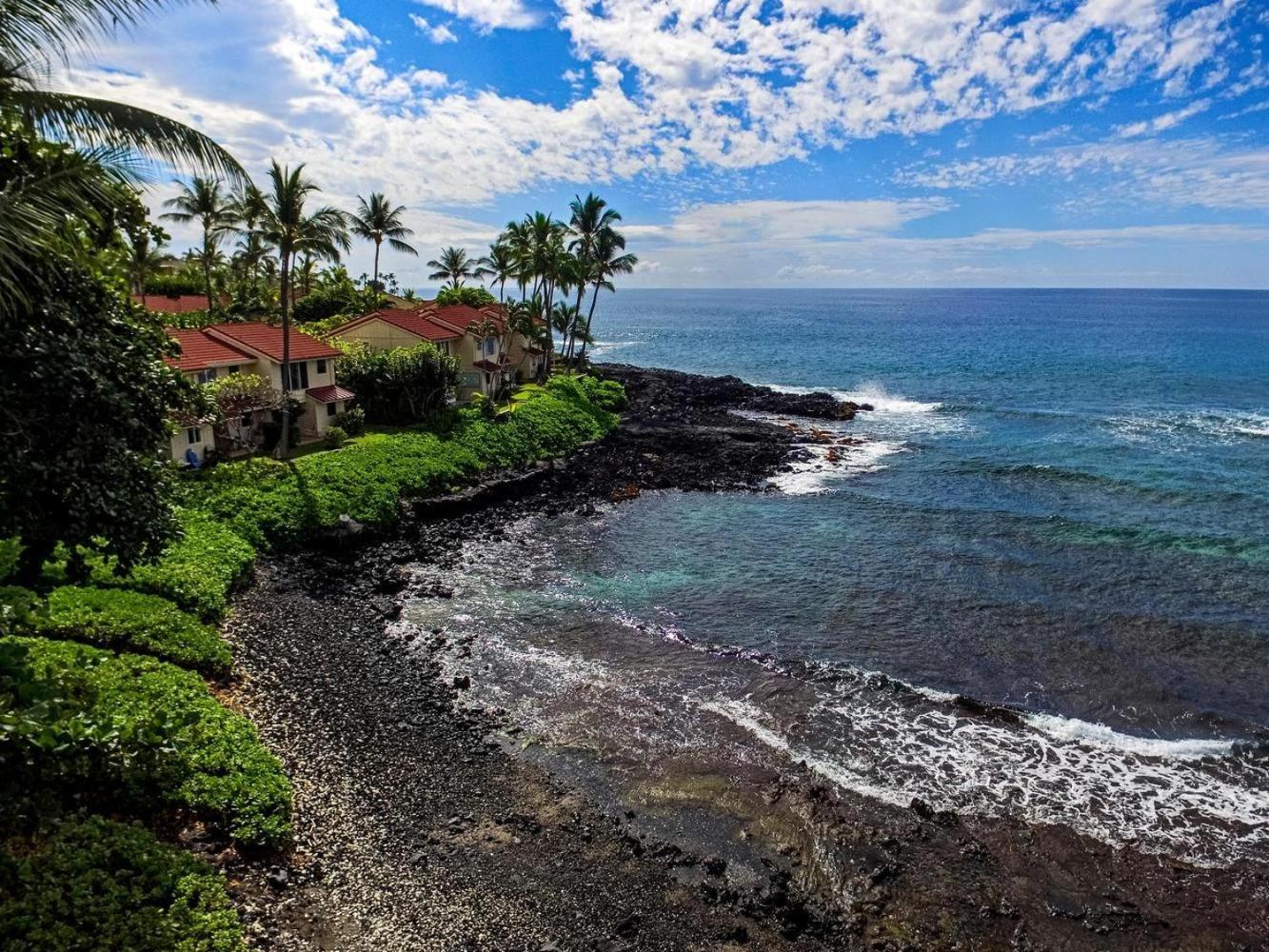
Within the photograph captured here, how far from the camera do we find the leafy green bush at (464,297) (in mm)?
66300

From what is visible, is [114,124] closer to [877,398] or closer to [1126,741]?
[1126,741]

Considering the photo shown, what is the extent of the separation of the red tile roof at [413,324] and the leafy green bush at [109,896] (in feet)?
131

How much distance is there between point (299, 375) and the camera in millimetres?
38344

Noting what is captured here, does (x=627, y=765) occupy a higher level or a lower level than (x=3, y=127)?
lower

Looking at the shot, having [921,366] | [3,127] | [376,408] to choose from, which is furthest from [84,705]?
[921,366]

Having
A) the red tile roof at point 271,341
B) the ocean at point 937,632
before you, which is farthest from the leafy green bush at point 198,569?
the red tile roof at point 271,341

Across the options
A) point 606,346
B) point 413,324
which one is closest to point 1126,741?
point 413,324

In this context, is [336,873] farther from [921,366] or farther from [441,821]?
[921,366]

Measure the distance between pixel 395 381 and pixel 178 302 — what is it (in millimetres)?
33682

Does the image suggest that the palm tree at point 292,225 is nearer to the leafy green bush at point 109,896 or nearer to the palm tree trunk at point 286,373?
the palm tree trunk at point 286,373

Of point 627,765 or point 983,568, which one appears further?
point 983,568

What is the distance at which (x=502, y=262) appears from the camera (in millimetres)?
66000

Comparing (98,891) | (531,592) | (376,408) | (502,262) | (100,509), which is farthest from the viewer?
(502,262)

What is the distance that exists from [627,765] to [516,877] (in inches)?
174
